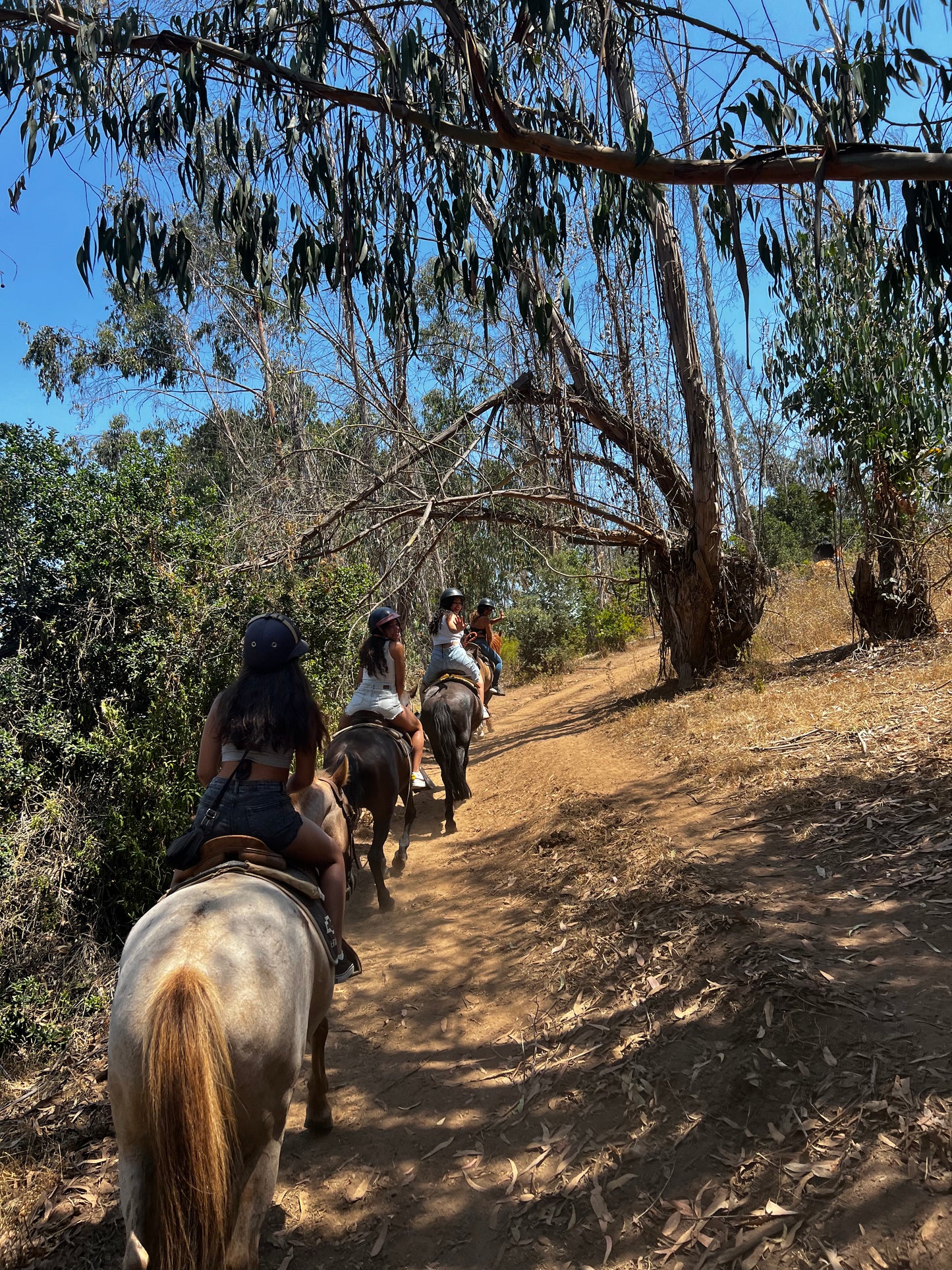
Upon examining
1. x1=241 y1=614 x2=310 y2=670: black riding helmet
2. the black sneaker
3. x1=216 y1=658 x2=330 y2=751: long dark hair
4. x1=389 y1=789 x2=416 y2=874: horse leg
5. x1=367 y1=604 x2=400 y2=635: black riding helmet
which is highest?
x1=367 y1=604 x2=400 y2=635: black riding helmet

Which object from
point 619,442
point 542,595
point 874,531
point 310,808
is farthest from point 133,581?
point 542,595

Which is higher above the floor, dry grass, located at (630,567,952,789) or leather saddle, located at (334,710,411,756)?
leather saddle, located at (334,710,411,756)

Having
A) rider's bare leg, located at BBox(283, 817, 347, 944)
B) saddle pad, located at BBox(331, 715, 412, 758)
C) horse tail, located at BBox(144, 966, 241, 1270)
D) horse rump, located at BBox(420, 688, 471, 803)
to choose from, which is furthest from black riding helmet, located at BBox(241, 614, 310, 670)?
horse rump, located at BBox(420, 688, 471, 803)

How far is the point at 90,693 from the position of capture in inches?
231

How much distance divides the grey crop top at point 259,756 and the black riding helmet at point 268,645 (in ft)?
1.19

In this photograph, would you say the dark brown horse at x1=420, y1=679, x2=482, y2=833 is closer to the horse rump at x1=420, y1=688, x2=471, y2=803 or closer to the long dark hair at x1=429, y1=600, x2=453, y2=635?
the horse rump at x1=420, y1=688, x2=471, y2=803

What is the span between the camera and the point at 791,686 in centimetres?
1004

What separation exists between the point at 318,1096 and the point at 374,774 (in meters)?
2.75

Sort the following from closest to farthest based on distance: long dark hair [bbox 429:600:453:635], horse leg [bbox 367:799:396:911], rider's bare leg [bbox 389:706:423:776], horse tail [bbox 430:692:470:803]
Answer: horse leg [bbox 367:799:396:911], rider's bare leg [bbox 389:706:423:776], horse tail [bbox 430:692:470:803], long dark hair [bbox 429:600:453:635]

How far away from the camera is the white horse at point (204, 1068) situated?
92.6 inches

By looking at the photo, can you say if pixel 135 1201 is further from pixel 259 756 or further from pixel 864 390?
pixel 864 390

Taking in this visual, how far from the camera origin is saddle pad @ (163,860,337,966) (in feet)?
10.5

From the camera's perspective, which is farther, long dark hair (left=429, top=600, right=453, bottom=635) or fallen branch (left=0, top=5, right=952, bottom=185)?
long dark hair (left=429, top=600, right=453, bottom=635)

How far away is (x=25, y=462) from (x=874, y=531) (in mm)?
10002
